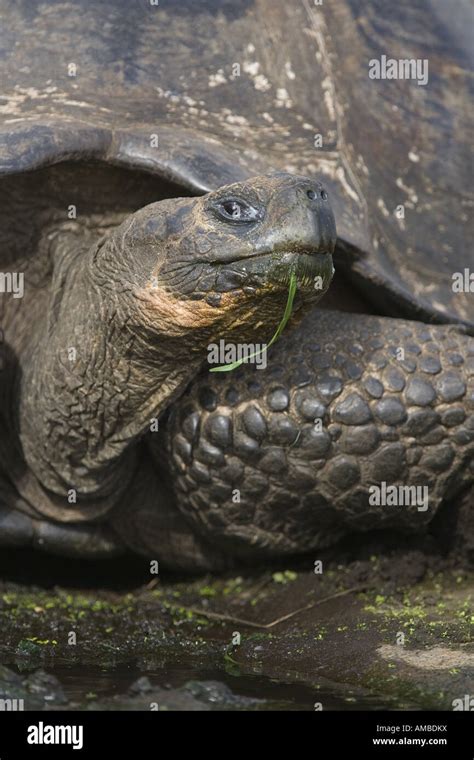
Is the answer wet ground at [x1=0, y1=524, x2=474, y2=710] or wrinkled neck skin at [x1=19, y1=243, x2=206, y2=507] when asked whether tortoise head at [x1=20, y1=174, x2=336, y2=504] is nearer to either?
wrinkled neck skin at [x1=19, y1=243, x2=206, y2=507]

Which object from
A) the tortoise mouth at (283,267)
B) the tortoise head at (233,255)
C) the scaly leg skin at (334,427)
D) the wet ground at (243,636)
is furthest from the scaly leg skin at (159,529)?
the tortoise mouth at (283,267)

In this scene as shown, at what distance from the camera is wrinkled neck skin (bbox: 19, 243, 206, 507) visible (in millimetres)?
4223

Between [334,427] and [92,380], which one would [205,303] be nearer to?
[92,380]

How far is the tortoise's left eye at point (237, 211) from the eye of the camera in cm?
374

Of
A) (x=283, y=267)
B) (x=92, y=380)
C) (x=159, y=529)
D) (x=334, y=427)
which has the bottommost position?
(x=159, y=529)

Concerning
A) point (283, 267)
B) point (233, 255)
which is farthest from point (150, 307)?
point (283, 267)

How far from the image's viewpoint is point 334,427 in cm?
452

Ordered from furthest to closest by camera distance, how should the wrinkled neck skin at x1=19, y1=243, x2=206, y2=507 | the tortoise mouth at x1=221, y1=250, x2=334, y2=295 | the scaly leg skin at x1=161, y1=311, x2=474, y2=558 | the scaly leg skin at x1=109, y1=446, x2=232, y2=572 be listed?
the scaly leg skin at x1=109, y1=446, x2=232, y2=572, the scaly leg skin at x1=161, y1=311, x2=474, y2=558, the wrinkled neck skin at x1=19, y1=243, x2=206, y2=507, the tortoise mouth at x1=221, y1=250, x2=334, y2=295

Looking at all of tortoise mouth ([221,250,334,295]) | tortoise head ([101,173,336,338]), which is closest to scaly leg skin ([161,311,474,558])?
tortoise head ([101,173,336,338])

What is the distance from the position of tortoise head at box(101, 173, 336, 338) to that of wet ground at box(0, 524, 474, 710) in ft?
3.68

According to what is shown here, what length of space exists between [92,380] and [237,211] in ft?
3.24

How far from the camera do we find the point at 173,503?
5.11 m

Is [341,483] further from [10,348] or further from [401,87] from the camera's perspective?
[401,87]
